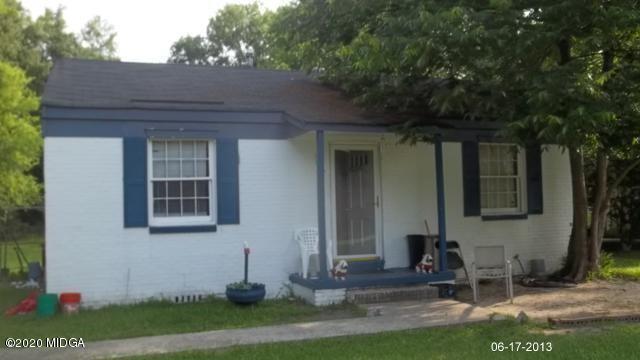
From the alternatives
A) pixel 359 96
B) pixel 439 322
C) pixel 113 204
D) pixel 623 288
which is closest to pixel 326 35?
pixel 359 96

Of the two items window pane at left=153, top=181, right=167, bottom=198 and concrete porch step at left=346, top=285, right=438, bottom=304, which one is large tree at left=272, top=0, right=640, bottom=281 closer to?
concrete porch step at left=346, top=285, right=438, bottom=304

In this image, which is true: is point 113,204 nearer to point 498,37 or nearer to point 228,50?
point 498,37

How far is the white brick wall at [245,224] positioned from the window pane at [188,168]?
0.77m

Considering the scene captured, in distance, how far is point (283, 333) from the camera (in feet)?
25.6

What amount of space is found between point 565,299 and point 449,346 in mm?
3784

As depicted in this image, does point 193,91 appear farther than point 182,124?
Yes

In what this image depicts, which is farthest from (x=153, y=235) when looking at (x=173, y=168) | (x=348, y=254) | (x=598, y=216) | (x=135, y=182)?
(x=598, y=216)

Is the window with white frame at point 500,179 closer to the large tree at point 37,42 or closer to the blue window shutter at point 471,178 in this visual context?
the blue window shutter at point 471,178

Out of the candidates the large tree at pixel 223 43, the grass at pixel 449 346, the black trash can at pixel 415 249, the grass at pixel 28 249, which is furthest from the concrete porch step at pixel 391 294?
the large tree at pixel 223 43

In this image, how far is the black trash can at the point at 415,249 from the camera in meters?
11.1

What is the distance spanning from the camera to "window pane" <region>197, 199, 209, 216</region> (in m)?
10.3

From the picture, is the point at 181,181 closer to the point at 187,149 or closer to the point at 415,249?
the point at 187,149

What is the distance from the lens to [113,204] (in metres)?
9.73

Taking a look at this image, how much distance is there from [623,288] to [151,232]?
7.84 meters
